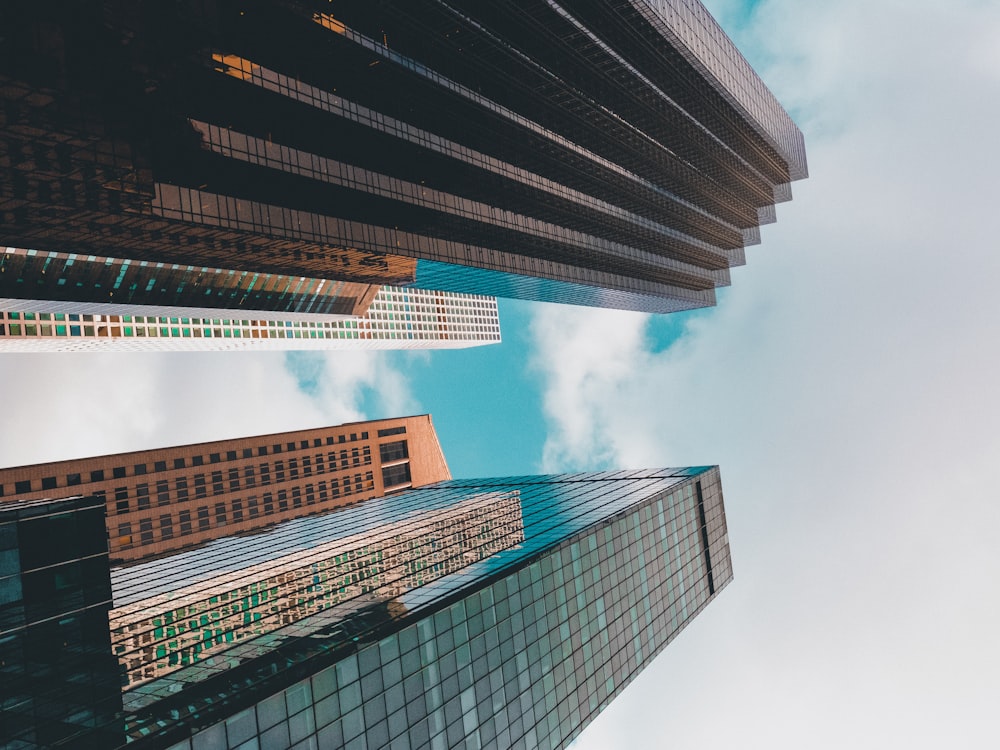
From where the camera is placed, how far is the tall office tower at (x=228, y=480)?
3989 inches

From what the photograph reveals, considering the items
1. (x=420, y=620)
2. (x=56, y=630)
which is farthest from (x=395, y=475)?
(x=56, y=630)

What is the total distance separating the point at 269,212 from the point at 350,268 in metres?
20.6

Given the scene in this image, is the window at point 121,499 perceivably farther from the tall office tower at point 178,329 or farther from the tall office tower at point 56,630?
the tall office tower at point 56,630

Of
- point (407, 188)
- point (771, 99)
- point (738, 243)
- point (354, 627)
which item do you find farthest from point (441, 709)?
point (738, 243)

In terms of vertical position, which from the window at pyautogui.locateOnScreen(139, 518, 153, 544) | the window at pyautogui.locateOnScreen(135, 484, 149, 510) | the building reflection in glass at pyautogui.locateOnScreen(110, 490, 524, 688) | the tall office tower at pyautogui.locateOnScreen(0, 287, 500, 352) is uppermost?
the tall office tower at pyautogui.locateOnScreen(0, 287, 500, 352)

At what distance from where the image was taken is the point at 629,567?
6169 centimetres

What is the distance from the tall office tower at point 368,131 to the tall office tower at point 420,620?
1174 inches

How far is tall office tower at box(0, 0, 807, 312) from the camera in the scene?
4744 cm

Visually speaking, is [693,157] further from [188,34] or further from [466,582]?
[466,582]

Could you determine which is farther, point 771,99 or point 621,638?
point 771,99

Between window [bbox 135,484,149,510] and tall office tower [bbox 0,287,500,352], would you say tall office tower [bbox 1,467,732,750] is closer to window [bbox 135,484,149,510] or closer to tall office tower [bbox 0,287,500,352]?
window [bbox 135,484,149,510]

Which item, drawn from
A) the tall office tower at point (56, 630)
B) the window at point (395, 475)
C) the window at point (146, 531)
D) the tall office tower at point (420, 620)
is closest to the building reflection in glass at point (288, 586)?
the tall office tower at point (420, 620)

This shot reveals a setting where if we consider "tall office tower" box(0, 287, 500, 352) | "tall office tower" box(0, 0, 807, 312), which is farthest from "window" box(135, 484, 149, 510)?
"tall office tower" box(0, 0, 807, 312)

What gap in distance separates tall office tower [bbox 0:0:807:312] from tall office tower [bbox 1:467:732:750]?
2982cm
